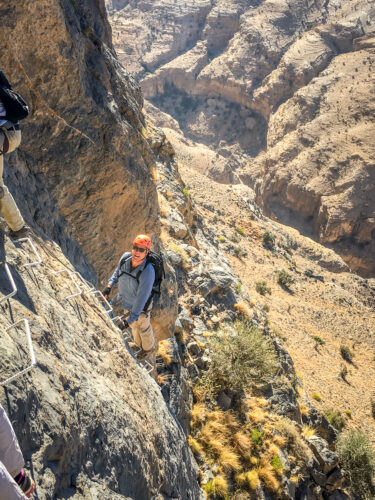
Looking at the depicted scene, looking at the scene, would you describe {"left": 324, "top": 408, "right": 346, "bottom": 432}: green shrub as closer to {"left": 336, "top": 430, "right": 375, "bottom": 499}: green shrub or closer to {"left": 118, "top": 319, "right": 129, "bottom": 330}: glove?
{"left": 336, "top": 430, "right": 375, "bottom": 499}: green shrub

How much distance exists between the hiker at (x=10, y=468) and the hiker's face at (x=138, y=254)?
3.03m

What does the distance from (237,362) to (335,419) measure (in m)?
6.07

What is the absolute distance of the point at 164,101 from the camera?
5962cm

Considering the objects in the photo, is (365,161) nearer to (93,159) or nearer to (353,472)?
(353,472)

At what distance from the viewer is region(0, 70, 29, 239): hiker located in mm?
3074

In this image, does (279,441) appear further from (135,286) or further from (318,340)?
(318,340)

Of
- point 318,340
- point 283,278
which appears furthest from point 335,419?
point 283,278

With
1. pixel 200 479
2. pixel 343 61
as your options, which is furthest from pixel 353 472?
pixel 343 61

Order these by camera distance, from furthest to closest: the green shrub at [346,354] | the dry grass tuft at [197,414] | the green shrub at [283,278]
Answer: the green shrub at [283,278] → the green shrub at [346,354] → the dry grass tuft at [197,414]

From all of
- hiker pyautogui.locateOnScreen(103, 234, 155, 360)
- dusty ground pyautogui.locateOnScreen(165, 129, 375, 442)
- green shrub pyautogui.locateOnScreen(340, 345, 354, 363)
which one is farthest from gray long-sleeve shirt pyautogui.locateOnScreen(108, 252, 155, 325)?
green shrub pyautogui.locateOnScreen(340, 345, 354, 363)

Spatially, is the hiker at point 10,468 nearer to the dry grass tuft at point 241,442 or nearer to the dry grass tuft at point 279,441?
the dry grass tuft at point 241,442

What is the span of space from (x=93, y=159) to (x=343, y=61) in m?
52.3

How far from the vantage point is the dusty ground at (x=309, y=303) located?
46.9 feet

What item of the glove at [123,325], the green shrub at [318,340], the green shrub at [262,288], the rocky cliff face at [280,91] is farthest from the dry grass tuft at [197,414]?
the rocky cliff face at [280,91]
